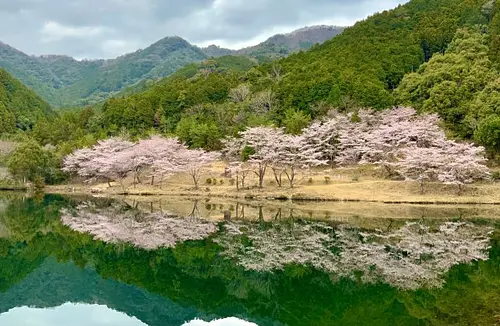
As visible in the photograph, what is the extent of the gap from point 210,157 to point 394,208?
52.5ft

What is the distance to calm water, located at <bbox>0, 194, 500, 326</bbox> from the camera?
421 inches

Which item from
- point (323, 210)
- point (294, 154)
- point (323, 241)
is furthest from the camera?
point (294, 154)

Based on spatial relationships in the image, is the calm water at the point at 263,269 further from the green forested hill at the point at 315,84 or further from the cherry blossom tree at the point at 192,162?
the green forested hill at the point at 315,84

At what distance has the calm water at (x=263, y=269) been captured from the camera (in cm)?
1069

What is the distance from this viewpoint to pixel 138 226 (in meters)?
22.6

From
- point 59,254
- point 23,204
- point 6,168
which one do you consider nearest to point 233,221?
point 59,254

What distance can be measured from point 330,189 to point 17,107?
2977 inches

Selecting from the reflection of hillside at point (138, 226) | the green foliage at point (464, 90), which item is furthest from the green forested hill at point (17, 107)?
the green foliage at point (464, 90)

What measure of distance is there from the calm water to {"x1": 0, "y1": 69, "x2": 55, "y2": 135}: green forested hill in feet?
205

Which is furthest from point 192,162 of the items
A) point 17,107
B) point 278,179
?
point 17,107

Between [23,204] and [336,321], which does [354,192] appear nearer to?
[336,321]

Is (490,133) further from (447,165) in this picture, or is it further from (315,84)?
(315,84)

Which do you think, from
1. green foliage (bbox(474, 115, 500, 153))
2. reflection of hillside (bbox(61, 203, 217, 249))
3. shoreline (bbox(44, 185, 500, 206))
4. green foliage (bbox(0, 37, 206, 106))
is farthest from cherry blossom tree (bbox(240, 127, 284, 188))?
green foliage (bbox(0, 37, 206, 106))

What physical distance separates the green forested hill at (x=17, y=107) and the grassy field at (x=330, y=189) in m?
47.3
